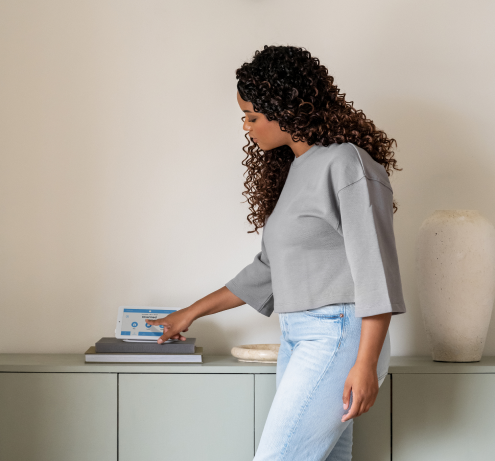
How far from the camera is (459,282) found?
1773 millimetres

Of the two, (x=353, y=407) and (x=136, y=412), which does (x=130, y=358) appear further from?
(x=353, y=407)

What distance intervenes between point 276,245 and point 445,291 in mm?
785

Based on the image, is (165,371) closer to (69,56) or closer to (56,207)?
(56,207)

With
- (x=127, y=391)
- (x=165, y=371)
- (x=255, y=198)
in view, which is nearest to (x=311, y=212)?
(x=255, y=198)

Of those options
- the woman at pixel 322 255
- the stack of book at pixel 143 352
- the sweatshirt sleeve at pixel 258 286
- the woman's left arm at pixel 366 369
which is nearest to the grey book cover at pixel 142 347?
the stack of book at pixel 143 352

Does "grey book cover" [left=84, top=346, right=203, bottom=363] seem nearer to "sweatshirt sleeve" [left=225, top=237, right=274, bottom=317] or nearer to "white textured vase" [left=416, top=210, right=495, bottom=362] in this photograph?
"sweatshirt sleeve" [left=225, top=237, right=274, bottom=317]

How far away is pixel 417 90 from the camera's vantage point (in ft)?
7.00

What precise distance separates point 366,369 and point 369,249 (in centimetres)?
24

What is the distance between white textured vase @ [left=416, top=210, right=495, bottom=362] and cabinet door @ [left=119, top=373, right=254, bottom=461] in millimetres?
681

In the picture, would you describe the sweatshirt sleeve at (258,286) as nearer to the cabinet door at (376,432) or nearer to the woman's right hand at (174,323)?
the woman's right hand at (174,323)

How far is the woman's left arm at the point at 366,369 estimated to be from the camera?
1.09 metres

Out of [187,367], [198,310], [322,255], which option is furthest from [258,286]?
[322,255]

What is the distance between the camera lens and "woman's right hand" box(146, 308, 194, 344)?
1.71m

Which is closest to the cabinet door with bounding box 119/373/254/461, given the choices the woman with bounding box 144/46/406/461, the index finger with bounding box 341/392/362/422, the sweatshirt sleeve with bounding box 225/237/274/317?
the sweatshirt sleeve with bounding box 225/237/274/317
